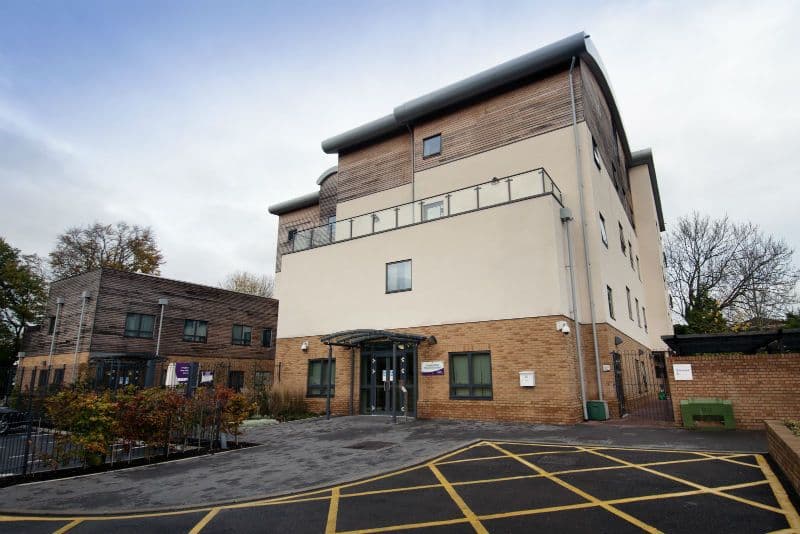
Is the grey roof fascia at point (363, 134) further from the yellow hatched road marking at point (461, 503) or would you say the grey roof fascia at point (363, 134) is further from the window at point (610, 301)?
the yellow hatched road marking at point (461, 503)

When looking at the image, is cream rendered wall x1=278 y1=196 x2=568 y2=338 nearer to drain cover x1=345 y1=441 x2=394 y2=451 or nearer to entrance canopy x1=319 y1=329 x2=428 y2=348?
entrance canopy x1=319 y1=329 x2=428 y2=348

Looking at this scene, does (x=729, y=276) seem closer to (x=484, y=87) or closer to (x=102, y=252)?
(x=484, y=87)

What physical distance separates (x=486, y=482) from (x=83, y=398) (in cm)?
801

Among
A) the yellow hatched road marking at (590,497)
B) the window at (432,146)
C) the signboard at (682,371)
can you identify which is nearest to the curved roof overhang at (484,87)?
the window at (432,146)

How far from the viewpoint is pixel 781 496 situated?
553 cm

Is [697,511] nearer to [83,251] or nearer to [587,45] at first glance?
[587,45]

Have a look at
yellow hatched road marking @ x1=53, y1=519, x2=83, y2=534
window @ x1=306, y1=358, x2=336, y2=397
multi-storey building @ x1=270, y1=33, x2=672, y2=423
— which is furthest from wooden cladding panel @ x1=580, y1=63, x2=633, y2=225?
yellow hatched road marking @ x1=53, y1=519, x2=83, y2=534

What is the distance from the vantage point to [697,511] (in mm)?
5195

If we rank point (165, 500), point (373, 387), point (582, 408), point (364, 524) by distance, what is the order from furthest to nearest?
point (373, 387)
point (582, 408)
point (165, 500)
point (364, 524)

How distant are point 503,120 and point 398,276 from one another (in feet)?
26.0

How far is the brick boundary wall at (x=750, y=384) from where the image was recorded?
10367 mm

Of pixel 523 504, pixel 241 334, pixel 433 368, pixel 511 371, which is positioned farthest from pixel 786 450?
pixel 241 334

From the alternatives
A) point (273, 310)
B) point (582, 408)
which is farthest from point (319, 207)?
point (582, 408)

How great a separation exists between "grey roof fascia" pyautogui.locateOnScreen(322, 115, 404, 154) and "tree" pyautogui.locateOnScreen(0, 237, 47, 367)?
1062 inches
